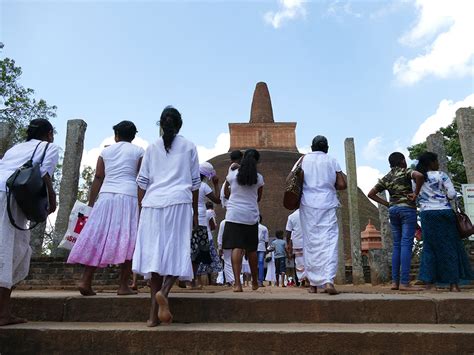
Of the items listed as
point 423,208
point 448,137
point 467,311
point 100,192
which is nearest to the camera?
point 467,311

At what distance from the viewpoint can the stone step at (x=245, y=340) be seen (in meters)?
2.84

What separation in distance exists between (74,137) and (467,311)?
7614mm

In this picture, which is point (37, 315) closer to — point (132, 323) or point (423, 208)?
point (132, 323)

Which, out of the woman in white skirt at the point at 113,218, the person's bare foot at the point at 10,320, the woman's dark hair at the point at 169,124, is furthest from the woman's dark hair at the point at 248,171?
the person's bare foot at the point at 10,320

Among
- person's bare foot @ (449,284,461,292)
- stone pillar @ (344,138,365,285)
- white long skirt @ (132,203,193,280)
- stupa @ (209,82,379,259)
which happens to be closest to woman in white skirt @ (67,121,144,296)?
white long skirt @ (132,203,193,280)

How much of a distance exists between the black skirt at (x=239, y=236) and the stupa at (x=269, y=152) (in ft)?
78.1

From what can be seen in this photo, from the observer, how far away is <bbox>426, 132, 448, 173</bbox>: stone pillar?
329 inches

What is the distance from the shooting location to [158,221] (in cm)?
327

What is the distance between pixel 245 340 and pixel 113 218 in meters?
1.78

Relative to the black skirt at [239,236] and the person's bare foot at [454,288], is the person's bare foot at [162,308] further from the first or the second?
the person's bare foot at [454,288]

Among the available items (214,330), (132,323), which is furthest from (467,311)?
(132,323)

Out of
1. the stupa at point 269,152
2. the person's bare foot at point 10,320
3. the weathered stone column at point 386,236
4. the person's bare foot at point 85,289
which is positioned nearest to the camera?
the person's bare foot at point 10,320

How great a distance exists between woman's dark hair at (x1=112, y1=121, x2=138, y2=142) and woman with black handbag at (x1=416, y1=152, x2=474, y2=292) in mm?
3471

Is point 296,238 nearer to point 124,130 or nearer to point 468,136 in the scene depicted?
point 468,136
